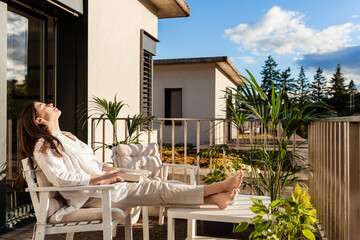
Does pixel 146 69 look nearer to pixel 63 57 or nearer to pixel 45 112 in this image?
pixel 63 57

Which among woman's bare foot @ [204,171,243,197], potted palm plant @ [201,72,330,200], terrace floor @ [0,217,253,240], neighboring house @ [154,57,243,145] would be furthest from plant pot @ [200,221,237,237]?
neighboring house @ [154,57,243,145]

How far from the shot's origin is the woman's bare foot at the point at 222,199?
2.16m

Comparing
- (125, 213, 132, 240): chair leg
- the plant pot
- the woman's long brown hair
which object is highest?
the woman's long brown hair

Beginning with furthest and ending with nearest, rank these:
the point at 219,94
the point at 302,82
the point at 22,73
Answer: the point at 302,82 → the point at 219,94 → the point at 22,73

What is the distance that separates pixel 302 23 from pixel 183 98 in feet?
163

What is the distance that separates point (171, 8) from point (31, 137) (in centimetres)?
474

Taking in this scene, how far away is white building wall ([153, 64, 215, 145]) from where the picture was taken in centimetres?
1064

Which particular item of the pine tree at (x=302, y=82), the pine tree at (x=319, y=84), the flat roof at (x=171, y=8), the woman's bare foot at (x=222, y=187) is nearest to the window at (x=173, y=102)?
the flat roof at (x=171, y=8)

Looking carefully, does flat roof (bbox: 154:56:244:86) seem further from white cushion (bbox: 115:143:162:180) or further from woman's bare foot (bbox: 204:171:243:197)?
woman's bare foot (bbox: 204:171:243:197)

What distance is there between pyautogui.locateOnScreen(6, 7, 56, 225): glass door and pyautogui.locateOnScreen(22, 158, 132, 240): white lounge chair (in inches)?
52.0

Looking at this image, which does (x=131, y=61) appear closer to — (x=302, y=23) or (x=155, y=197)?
(x=155, y=197)

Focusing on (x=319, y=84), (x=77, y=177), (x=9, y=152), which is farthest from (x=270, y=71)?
(x=77, y=177)

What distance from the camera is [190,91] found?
35.5 ft

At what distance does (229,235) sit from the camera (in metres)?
2.96
